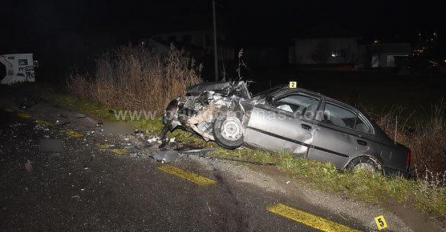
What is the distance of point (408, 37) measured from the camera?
46.1m

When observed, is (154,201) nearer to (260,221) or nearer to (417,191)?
(260,221)

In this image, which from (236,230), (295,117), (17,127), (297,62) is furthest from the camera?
(297,62)

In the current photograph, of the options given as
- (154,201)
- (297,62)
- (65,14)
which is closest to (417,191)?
(154,201)

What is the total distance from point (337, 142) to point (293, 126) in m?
0.83

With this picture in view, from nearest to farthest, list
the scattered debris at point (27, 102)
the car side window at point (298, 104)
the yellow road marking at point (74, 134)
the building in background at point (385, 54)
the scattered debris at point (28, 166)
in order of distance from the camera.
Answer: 1. the scattered debris at point (28, 166)
2. the car side window at point (298, 104)
3. the yellow road marking at point (74, 134)
4. the scattered debris at point (27, 102)
5. the building in background at point (385, 54)

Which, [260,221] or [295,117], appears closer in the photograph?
[260,221]

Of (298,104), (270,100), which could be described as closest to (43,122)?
(270,100)

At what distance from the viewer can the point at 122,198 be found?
4285 millimetres

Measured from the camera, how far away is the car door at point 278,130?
5.91m

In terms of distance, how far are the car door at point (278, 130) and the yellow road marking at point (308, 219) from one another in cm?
187

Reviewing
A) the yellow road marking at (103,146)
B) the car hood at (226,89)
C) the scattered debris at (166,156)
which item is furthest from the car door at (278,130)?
the yellow road marking at (103,146)

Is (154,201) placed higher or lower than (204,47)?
lower

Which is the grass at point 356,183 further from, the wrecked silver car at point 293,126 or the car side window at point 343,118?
the car side window at point 343,118

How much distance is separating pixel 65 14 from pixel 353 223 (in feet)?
187
